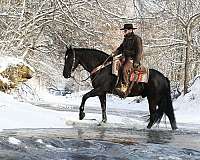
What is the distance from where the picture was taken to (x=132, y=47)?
1359cm

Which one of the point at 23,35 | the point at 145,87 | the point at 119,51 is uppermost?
the point at 23,35

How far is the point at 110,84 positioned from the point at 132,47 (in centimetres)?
125

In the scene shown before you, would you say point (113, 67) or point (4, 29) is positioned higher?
point (4, 29)

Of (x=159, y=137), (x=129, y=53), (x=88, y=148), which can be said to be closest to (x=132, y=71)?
(x=129, y=53)

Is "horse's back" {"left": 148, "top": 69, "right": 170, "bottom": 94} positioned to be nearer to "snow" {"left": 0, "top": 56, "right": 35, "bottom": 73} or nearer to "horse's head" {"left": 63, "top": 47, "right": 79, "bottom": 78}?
"horse's head" {"left": 63, "top": 47, "right": 79, "bottom": 78}

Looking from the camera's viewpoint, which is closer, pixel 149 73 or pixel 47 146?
pixel 47 146

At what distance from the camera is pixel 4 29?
22812mm

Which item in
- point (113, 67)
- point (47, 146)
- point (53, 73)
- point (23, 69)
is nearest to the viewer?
point (47, 146)

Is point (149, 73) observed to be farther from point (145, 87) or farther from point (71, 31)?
point (71, 31)

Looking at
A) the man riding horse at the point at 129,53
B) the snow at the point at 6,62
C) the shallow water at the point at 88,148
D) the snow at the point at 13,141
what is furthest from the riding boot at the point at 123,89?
the snow at the point at 6,62

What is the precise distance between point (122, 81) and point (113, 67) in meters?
0.48

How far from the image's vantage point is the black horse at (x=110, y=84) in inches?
A: 548

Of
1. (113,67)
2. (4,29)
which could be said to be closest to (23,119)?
(113,67)

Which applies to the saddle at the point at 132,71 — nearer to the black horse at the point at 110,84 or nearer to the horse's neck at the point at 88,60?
the black horse at the point at 110,84
